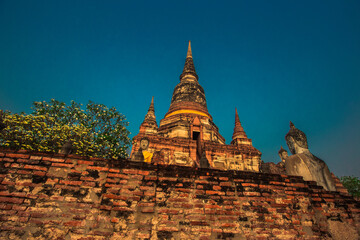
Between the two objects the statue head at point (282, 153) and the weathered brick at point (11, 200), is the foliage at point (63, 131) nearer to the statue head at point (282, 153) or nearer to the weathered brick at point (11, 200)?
the weathered brick at point (11, 200)

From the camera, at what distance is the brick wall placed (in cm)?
307

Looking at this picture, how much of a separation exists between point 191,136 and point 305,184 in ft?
40.0

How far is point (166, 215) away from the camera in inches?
129

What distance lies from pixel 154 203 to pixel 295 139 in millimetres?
4003

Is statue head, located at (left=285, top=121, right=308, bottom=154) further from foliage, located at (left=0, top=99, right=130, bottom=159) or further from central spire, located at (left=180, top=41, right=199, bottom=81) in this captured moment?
central spire, located at (left=180, top=41, right=199, bottom=81)

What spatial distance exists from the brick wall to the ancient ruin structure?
16.5ft

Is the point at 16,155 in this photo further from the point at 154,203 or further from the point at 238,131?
the point at 238,131

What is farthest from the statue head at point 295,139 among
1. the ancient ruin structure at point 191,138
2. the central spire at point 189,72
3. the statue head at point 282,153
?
the central spire at point 189,72

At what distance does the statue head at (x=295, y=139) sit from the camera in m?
4.98

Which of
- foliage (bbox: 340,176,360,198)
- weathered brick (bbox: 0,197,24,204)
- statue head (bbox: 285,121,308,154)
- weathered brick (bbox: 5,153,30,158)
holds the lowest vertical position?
weathered brick (bbox: 0,197,24,204)

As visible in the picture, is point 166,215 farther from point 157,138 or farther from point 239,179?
point 157,138

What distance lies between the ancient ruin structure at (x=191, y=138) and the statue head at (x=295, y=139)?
557 cm

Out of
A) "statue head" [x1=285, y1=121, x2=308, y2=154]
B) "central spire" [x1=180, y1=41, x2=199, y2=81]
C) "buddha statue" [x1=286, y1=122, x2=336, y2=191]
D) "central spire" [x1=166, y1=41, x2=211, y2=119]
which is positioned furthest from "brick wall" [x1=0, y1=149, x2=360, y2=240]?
"central spire" [x1=180, y1=41, x2=199, y2=81]

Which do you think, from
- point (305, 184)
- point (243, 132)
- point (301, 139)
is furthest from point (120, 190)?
point (243, 132)
